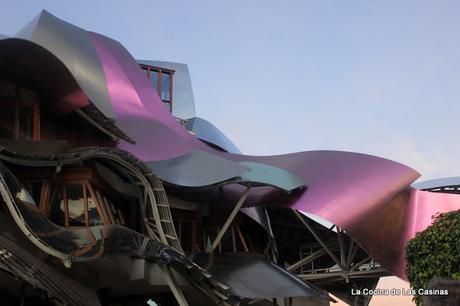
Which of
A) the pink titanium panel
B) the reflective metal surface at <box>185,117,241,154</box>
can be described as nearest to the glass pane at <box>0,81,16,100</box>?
the pink titanium panel

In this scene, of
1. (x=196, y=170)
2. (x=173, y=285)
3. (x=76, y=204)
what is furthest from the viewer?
A: (x=196, y=170)

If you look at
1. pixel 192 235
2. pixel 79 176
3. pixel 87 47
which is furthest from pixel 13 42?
pixel 192 235

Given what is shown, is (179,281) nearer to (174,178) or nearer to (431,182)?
(174,178)

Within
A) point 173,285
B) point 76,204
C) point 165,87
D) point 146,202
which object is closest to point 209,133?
point 165,87

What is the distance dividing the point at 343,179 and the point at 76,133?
11269 mm

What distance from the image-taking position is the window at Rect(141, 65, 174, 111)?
40.2 meters

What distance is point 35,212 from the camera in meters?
16.7

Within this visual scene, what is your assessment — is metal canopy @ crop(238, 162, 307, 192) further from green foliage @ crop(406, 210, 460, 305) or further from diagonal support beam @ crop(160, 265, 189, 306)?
green foliage @ crop(406, 210, 460, 305)

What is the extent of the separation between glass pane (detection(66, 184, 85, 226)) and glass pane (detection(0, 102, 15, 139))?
3.11 metres

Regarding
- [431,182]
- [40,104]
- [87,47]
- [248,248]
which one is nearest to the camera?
[40,104]

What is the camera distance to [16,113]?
20.6 metres

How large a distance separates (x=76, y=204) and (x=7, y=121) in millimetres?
4083

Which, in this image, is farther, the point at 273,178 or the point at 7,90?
the point at 273,178

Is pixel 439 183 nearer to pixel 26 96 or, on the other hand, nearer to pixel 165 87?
pixel 165 87
